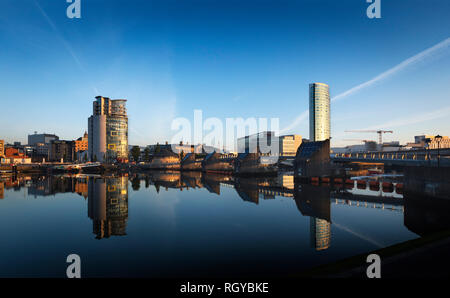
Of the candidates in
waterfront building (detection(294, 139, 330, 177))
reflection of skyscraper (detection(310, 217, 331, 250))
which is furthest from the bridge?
reflection of skyscraper (detection(310, 217, 331, 250))

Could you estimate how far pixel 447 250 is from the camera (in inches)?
542

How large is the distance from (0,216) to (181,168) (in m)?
132

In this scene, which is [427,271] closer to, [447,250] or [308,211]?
[447,250]

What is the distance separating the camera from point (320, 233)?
79.7ft

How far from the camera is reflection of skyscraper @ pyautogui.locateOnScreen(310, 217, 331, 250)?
20.7 m

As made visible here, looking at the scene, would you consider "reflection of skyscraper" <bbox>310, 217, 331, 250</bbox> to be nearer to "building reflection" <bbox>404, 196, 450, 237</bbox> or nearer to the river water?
the river water

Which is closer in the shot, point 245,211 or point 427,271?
point 427,271

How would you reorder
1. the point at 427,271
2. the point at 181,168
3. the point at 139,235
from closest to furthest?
Result: the point at 427,271 < the point at 139,235 < the point at 181,168

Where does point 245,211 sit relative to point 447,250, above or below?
below

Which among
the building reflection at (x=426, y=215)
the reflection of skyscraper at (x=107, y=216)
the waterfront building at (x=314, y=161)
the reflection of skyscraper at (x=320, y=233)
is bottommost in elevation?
the reflection of skyscraper at (x=107, y=216)

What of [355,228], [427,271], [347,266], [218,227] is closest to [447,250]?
[427,271]

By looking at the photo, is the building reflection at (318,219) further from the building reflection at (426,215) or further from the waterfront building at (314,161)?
the waterfront building at (314,161)

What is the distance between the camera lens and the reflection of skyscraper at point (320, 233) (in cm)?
2069

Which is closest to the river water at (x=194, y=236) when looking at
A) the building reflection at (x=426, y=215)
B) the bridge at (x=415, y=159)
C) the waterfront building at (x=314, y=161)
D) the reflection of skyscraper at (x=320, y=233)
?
the reflection of skyscraper at (x=320, y=233)
